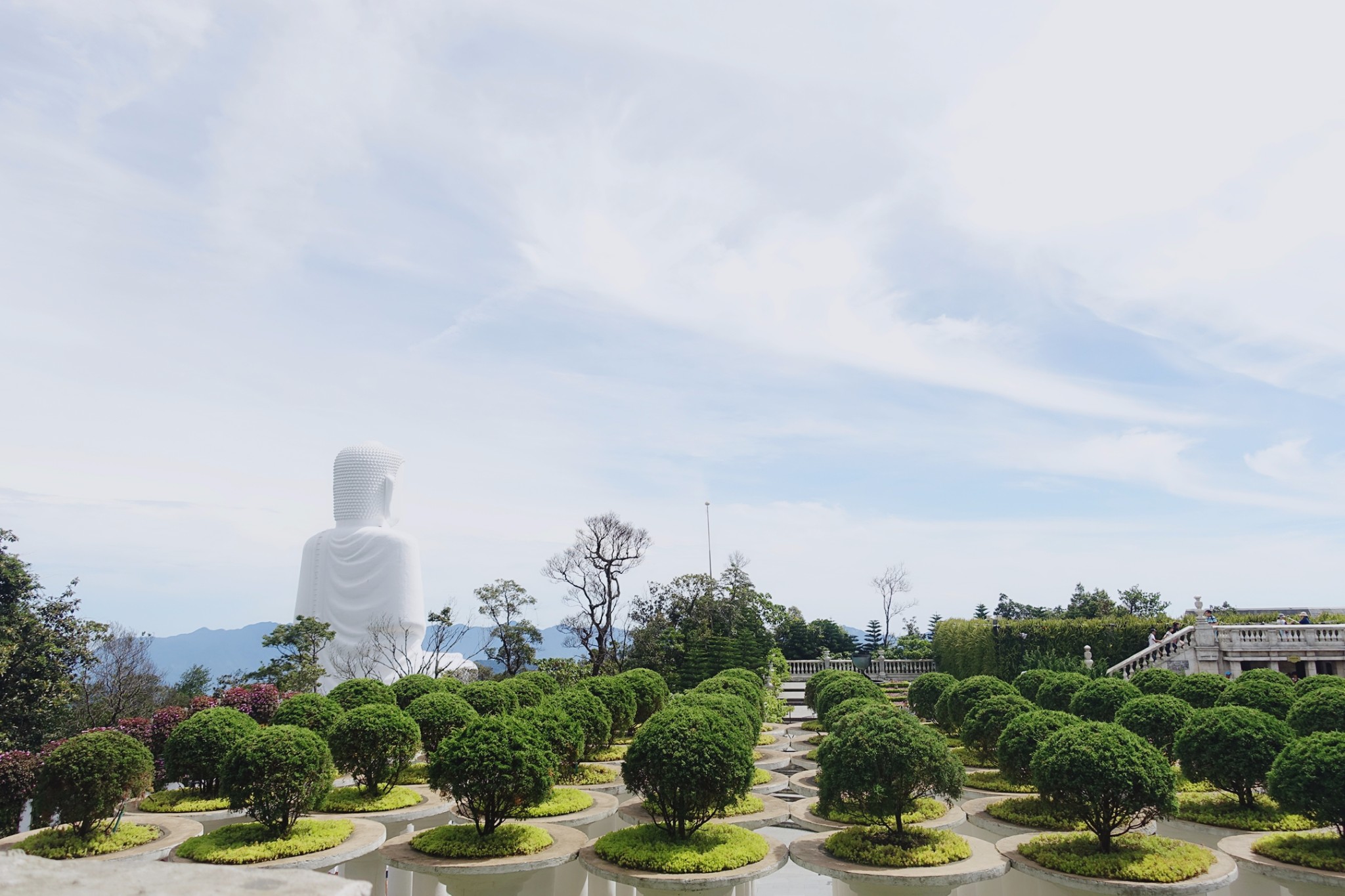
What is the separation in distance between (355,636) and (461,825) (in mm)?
26409

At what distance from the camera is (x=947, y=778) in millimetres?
11688

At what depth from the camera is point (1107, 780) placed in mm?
11000

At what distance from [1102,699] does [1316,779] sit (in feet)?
24.6

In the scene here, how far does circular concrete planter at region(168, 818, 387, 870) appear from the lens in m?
11.2

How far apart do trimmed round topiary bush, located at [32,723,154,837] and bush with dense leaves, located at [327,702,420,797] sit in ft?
10.1

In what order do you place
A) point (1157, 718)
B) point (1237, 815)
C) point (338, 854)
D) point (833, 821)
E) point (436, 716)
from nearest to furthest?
point (338, 854)
point (1237, 815)
point (833, 821)
point (1157, 718)
point (436, 716)

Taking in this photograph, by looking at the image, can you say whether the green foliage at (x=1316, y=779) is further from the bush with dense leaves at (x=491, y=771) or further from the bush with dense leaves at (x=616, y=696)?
the bush with dense leaves at (x=616, y=696)

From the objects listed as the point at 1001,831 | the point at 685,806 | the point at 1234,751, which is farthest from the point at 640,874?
the point at 1234,751

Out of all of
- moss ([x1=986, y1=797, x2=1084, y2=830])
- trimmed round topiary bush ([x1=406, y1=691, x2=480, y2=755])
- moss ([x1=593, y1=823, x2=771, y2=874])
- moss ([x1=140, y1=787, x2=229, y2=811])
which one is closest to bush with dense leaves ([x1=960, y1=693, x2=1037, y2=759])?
moss ([x1=986, y1=797, x2=1084, y2=830])

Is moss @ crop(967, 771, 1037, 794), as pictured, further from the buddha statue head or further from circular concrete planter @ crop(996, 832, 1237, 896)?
the buddha statue head

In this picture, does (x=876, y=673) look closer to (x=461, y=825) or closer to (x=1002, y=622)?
(x=1002, y=622)

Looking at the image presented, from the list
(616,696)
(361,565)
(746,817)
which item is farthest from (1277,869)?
(361,565)

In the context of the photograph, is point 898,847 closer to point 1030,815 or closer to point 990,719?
point 1030,815

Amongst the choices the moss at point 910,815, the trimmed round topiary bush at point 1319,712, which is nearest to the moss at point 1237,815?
the trimmed round topiary bush at point 1319,712
